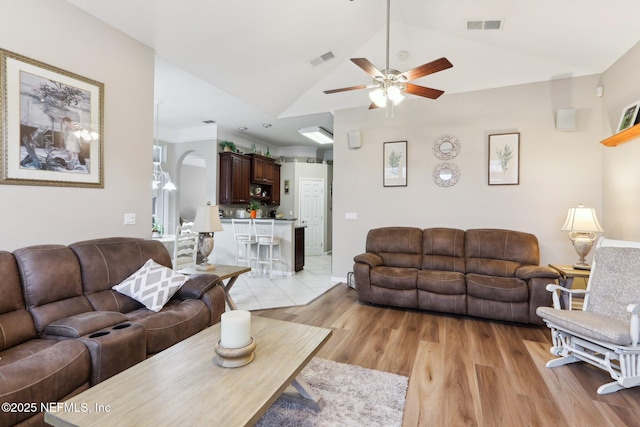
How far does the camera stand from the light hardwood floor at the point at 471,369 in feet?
6.02

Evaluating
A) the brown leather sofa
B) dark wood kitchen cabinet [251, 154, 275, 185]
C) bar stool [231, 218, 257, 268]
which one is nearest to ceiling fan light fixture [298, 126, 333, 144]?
dark wood kitchen cabinet [251, 154, 275, 185]

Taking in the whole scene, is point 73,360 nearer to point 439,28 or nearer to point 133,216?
point 133,216

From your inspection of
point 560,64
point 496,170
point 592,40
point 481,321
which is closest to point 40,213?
point 481,321

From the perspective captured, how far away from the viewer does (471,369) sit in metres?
2.36

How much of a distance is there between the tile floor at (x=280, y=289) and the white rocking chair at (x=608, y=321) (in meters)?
2.69

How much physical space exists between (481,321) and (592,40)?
10.6 ft

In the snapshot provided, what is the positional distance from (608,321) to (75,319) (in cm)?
369

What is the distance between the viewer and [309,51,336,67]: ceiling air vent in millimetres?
4039

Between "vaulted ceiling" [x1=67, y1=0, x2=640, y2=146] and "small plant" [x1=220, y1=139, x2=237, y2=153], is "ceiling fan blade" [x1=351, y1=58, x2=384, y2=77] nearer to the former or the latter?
"vaulted ceiling" [x1=67, y1=0, x2=640, y2=146]

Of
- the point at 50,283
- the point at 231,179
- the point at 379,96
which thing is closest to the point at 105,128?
the point at 50,283

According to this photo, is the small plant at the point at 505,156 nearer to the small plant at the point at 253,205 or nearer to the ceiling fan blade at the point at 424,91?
the ceiling fan blade at the point at 424,91

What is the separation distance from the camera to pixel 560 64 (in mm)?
3723

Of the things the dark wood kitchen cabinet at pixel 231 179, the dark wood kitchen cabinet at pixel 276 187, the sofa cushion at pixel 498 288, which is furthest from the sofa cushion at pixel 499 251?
the dark wood kitchen cabinet at pixel 276 187

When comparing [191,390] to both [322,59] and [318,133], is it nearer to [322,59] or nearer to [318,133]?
[322,59]
